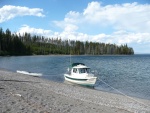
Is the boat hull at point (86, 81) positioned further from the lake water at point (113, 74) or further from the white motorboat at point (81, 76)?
the lake water at point (113, 74)

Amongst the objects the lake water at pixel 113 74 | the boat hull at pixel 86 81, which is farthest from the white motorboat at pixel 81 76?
the lake water at pixel 113 74

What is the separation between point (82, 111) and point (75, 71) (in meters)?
23.1

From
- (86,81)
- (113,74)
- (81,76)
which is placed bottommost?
(113,74)

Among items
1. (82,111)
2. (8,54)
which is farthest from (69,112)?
(8,54)

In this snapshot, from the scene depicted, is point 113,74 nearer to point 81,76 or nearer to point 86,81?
point 81,76

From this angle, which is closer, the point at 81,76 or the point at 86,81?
the point at 86,81

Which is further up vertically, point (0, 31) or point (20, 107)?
point (0, 31)

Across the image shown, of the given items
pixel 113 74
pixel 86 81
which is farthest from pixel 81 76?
pixel 113 74

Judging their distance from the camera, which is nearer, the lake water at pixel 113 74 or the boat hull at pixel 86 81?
the lake water at pixel 113 74

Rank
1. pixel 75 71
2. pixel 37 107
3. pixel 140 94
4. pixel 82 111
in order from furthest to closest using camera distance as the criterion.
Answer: pixel 75 71 < pixel 140 94 < pixel 82 111 < pixel 37 107

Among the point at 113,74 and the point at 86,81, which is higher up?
the point at 86,81

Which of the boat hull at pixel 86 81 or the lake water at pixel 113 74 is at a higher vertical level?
the boat hull at pixel 86 81

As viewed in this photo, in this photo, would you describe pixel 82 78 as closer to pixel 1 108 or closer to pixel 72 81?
pixel 72 81

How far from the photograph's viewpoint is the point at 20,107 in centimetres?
1179
